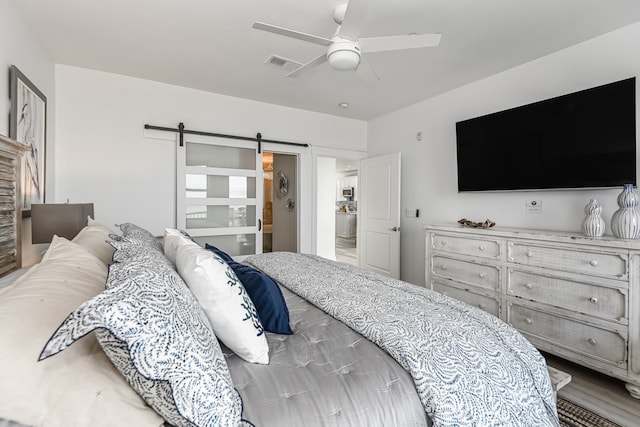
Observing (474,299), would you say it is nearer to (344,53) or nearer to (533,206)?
(533,206)

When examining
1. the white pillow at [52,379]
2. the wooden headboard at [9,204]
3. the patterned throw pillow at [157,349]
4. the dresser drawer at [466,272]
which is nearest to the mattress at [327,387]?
the patterned throw pillow at [157,349]

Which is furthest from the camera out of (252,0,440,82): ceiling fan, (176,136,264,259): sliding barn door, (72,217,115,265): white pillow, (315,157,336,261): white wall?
(315,157,336,261): white wall

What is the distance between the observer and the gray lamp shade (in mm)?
2105

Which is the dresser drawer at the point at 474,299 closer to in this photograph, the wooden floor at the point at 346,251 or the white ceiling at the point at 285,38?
the white ceiling at the point at 285,38

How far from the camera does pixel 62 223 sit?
7.09 feet

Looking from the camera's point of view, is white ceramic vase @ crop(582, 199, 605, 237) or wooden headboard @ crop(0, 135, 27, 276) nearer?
wooden headboard @ crop(0, 135, 27, 276)

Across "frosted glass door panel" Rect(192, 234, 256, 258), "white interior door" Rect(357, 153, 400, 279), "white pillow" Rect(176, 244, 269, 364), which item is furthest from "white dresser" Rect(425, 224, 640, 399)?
"frosted glass door panel" Rect(192, 234, 256, 258)

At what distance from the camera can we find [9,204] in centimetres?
154

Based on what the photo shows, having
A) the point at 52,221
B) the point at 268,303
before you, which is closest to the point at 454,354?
the point at 268,303

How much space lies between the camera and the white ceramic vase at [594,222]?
2359mm

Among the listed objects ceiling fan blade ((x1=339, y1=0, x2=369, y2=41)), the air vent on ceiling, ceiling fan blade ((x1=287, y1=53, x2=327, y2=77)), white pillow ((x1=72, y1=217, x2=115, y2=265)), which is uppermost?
the air vent on ceiling

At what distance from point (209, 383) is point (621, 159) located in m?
3.18

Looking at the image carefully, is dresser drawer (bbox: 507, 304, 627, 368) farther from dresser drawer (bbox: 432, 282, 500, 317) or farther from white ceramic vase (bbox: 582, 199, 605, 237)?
white ceramic vase (bbox: 582, 199, 605, 237)

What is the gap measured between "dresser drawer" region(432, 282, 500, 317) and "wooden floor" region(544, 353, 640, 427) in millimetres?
632
